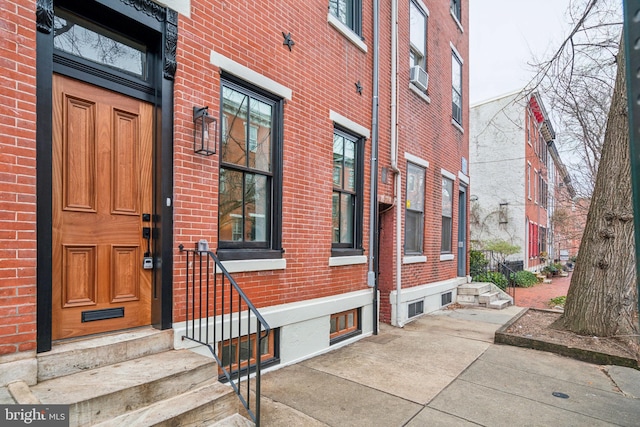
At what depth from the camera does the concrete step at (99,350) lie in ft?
9.04

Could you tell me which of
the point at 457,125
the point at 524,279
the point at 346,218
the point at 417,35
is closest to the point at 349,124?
the point at 346,218

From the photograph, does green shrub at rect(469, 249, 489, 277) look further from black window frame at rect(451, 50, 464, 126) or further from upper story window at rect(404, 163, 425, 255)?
upper story window at rect(404, 163, 425, 255)

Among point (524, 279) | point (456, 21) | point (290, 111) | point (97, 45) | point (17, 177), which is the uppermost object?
point (456, 21)

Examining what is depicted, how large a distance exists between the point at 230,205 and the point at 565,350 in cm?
501

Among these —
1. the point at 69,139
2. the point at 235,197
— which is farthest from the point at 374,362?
the point at 69,139

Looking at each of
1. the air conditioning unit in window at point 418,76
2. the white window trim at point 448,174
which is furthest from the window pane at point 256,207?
the white window trim at point 448,174

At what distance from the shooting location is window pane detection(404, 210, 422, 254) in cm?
791

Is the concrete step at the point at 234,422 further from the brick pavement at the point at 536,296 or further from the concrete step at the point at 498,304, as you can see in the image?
the brick pavement at the point at 536,296

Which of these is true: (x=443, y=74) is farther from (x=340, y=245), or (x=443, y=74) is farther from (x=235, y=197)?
(x=235, y=197)

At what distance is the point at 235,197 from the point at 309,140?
1.45 meters

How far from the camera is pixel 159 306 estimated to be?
11.6 feet

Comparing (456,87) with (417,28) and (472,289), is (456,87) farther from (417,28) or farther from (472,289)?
(472,289)

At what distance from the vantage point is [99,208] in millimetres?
3287

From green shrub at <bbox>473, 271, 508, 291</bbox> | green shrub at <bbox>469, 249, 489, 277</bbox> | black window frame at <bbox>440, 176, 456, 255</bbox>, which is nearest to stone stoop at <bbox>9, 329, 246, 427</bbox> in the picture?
black window frame at <bbox>440, 176, 456, 255</bbox>
